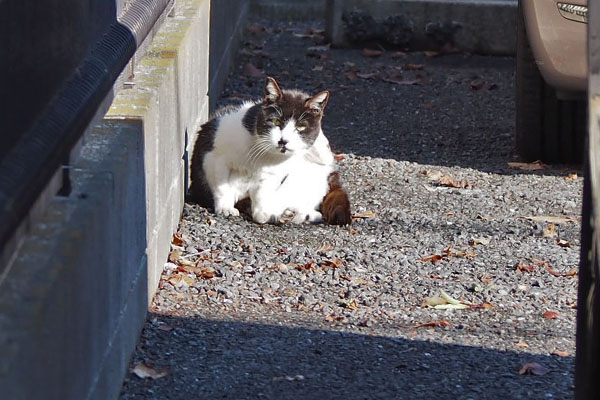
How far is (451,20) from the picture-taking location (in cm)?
1011

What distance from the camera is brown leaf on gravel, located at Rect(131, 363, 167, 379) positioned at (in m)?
3.74

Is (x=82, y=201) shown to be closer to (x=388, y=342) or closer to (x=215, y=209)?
(x=388, y=342)

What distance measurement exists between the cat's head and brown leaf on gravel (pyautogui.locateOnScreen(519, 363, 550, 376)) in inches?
90.0

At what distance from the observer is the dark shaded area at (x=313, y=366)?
368cm

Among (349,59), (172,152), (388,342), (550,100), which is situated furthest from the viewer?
(349,59)

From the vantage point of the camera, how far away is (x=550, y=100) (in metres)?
6.84

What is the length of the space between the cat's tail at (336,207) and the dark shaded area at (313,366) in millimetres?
1464

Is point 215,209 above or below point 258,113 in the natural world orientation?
below

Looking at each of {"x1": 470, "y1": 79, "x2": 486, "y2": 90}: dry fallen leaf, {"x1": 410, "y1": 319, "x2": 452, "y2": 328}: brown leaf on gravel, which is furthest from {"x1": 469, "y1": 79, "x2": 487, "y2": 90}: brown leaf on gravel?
{"x1": 410, "y1": 319, "x2": 452, "y2": 328}: brown leaf on gravel

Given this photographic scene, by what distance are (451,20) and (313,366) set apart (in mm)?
6793

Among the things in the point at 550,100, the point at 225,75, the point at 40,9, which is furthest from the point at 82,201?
the point at 225,75

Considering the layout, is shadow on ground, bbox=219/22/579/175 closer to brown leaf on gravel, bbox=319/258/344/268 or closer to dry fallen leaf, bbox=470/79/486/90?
dry fallen leaf, bbox=470/79/486/90

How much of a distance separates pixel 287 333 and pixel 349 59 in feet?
20.4

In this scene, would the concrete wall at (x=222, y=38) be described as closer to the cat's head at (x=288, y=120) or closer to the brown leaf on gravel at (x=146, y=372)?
the cat's head at (x=288, y=120)
